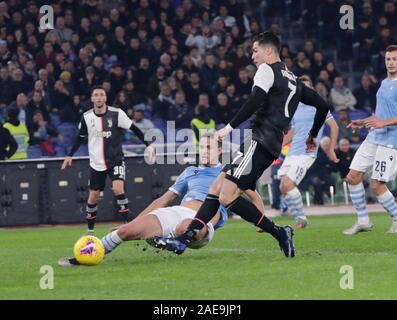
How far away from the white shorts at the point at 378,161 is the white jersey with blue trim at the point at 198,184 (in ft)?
9.54

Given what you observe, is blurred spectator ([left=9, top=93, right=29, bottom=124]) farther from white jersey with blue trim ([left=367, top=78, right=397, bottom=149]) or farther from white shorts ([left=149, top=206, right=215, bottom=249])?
white shorts ([left=149, top=206, right=215, bottom=249])

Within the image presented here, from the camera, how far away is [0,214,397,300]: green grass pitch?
932 centimetres

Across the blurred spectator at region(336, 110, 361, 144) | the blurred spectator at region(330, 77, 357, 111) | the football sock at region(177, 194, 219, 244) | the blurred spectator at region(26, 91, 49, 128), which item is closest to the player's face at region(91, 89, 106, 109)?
the football sock at region(177, 194, 219, 244)

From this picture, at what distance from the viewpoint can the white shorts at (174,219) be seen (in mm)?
11805

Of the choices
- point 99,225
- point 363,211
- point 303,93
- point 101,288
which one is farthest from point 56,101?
point 101,288

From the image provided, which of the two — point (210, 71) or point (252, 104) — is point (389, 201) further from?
point (210, 71)

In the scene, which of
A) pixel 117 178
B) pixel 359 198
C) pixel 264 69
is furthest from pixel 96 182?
pixel 264 69

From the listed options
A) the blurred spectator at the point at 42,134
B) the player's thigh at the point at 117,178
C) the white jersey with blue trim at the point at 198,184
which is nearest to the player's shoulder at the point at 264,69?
the white jersey with blue trim at the point at 198,184

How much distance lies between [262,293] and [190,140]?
47.3 ft

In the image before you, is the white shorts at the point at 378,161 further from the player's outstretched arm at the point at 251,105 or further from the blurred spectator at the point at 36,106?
the blurred spectator at the point at 36,106

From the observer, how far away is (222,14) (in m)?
28.8

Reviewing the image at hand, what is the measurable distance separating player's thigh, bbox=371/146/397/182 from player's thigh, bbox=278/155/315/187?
2.79 meters

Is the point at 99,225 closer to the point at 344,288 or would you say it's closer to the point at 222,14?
the point at 222,14

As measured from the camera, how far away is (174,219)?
39.1 feet
